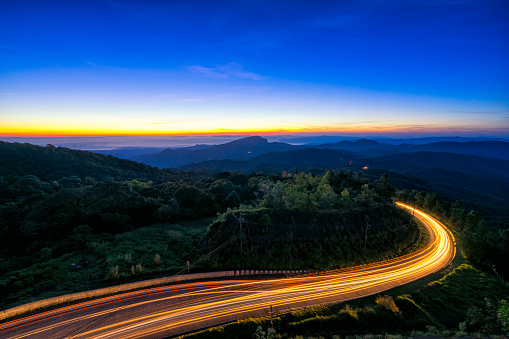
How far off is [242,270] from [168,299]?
27.5ft

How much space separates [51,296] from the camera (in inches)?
720

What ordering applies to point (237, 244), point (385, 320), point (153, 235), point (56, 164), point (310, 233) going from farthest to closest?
point (56, 164) < point (153, 235) < point (310, 233) < point (237, 244) < point (385, 320)

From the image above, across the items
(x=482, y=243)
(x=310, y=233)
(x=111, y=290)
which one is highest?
(x=310, y=233)

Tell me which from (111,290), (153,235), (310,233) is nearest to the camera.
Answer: (111,290)

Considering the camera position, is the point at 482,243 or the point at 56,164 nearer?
the point at 482,243

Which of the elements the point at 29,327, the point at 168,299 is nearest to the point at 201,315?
the point at 168,299

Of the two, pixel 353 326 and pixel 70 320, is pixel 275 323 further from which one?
pixel 70 320

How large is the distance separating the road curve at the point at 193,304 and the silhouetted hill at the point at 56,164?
66.5 m

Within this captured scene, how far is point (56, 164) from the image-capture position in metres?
74.9

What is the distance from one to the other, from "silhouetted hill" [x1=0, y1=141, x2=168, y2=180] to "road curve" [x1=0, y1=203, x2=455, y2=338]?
218 ft

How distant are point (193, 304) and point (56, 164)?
8695 centimetres

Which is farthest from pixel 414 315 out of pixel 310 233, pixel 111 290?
pixel 111 290

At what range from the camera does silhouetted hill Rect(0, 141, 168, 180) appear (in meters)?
65.6

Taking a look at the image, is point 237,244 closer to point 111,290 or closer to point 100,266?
point 111,290
